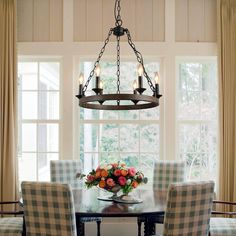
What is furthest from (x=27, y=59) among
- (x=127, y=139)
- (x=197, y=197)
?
(x=197, y=197)

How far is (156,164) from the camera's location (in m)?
3.76

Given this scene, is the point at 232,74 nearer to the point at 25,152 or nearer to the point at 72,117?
the point at 72,117

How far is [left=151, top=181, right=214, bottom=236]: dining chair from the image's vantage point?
2.12 metres

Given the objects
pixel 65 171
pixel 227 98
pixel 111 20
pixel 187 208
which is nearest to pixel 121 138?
pixel 65 171

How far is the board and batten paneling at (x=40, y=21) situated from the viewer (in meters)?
4.17

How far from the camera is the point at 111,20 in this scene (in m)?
4.15

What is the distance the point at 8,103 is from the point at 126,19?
1862 mm

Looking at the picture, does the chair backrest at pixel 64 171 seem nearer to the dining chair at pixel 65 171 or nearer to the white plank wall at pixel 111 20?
the dining chair at pixel 65 171

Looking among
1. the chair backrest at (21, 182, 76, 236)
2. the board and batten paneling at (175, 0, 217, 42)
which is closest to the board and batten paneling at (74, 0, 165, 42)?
the board and batten paneling at (175, 0, 217, 42)

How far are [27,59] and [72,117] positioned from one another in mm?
1004

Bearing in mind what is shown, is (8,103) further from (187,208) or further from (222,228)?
(222,228)

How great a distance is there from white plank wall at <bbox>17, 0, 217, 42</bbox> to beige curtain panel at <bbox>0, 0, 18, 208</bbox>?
0.20 metres

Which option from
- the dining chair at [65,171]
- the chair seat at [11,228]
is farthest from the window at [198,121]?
the chair seat at [11,228]

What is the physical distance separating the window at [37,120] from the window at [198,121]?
66.0 inches
